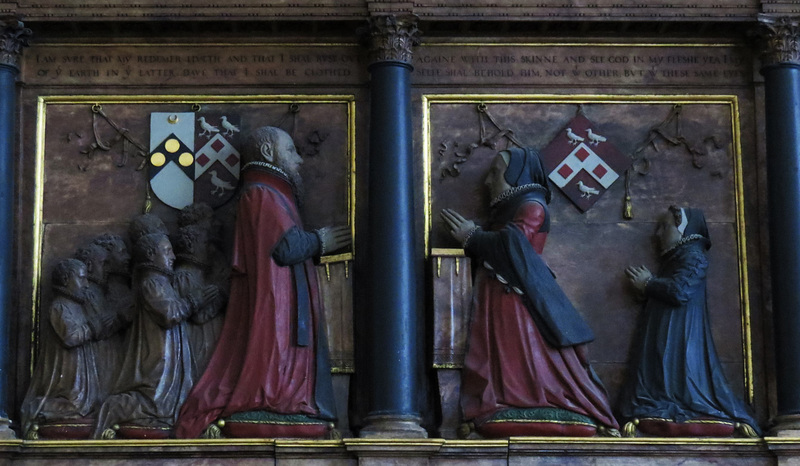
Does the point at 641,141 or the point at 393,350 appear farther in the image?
the point at 641,141

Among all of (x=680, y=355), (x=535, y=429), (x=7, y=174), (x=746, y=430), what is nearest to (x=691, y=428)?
(x=746, y=430)

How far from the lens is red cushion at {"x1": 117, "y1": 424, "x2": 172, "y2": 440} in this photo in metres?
14.8

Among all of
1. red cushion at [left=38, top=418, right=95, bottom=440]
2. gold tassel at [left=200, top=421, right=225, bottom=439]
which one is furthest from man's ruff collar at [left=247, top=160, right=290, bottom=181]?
red cushion at [left=38, top=418, right=95, bottom=440]

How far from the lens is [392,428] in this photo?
1471 cm

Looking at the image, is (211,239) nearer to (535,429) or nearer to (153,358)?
(153,358)

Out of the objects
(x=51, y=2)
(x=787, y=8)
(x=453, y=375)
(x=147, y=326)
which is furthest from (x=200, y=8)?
(x=787, y=8)

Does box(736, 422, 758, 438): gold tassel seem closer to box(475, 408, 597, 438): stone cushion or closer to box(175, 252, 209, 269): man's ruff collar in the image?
box(475, 408, 597, 438): stone cushion

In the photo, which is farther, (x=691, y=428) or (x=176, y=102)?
(x=176, y=102)

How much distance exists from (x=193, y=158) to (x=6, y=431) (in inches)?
122

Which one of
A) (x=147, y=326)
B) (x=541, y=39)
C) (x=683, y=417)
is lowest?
(x=683, y=417)

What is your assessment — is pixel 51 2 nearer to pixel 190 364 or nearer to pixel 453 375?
pixel 190 364

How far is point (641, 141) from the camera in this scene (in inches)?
635

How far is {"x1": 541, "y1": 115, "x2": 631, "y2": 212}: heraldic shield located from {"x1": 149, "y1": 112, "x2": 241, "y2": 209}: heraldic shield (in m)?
2.98

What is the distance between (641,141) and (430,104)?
204cm
